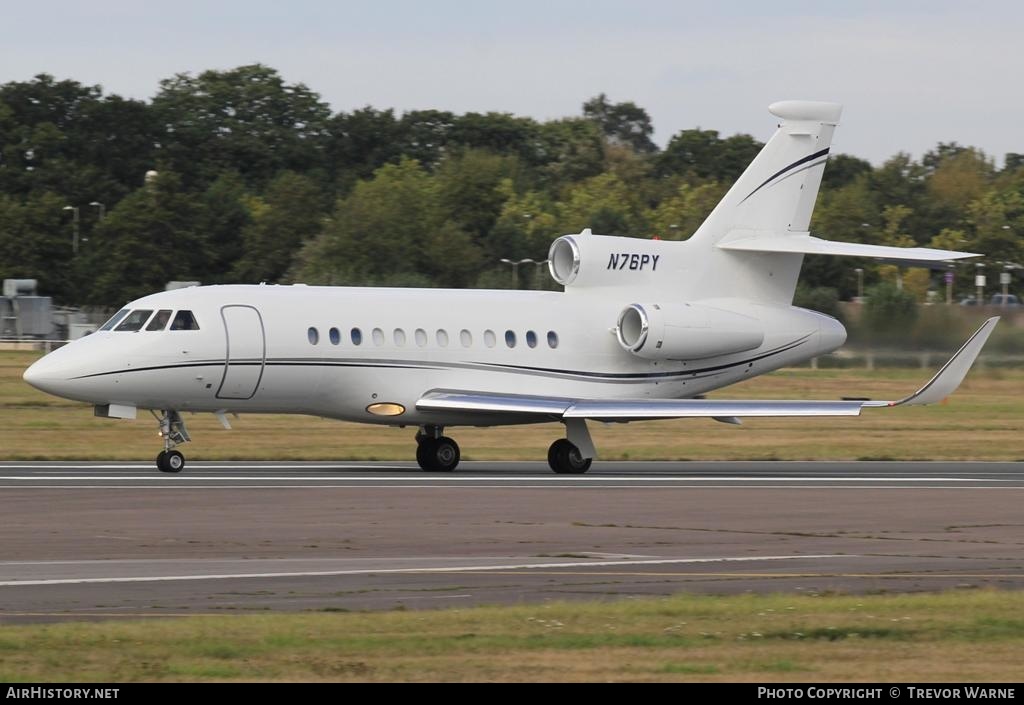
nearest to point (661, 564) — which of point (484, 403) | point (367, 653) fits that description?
point (367, 653)

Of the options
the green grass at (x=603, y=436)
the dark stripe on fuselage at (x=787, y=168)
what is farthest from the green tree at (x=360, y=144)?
the dark stripe on fuselage at (x=787, y=168)

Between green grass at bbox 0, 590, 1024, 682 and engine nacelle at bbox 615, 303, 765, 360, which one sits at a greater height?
engine nacelle at bbox 615, 303, 765, 360

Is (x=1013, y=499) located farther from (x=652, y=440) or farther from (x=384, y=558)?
(x=652, y=440)

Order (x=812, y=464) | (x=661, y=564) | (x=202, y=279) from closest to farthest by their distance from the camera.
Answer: (x=661, y=564) → (x=812, y=464) → (x=202, y=279)

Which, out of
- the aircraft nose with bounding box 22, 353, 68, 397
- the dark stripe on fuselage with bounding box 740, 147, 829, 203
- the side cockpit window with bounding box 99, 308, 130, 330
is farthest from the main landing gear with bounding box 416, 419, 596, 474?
the aircraft nose with bounding box 22, 353, 68, 397

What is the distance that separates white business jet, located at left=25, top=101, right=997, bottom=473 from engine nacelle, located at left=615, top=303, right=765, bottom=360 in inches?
1.5

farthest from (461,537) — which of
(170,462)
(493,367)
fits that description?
(493,367)

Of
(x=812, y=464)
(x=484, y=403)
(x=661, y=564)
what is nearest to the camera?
(x=661, y=564)

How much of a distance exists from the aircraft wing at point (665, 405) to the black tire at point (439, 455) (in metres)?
0.90

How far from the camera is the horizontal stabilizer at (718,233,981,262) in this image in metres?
30.7

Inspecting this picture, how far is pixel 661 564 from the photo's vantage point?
16.8m

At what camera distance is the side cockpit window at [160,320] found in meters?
28.4

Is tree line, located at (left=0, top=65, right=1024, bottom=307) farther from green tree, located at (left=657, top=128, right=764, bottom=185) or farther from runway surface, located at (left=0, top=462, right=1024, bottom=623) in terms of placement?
runway surface, located at (left=0, top=462, right=1024, bottom=623)
